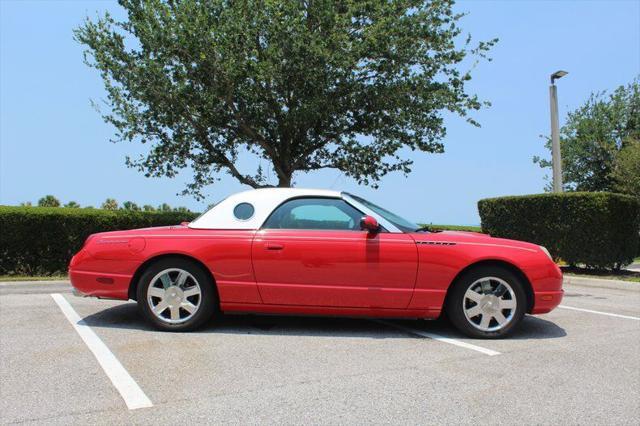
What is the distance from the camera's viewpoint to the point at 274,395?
3.29 metres

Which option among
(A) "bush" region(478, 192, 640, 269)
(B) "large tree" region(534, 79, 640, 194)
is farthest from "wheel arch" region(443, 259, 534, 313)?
(B) "large tree" region(534, 79, 640, 194)

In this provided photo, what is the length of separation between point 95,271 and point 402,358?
10.7ft

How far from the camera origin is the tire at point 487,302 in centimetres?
491

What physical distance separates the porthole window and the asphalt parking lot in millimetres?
1183

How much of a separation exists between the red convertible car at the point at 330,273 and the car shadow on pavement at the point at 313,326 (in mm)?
244

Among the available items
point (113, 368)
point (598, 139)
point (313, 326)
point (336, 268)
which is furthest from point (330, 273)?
point (598, 139)

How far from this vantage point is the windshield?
515 centimetres

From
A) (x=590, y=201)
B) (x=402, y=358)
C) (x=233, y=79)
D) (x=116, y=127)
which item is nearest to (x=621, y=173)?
(x=590, y=201)

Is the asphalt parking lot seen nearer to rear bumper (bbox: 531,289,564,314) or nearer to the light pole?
rear bumper (bbox: 531,289,564,314)

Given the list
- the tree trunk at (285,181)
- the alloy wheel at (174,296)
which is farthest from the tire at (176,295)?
the tree trunk at (285,181)

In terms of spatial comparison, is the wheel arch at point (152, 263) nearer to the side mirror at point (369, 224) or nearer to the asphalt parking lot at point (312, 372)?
the asphalt parking lot at point (312, 372)

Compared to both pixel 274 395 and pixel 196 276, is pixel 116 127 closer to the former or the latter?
pixel 196 276

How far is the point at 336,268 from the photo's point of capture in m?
4.87

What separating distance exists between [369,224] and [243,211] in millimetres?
1343
